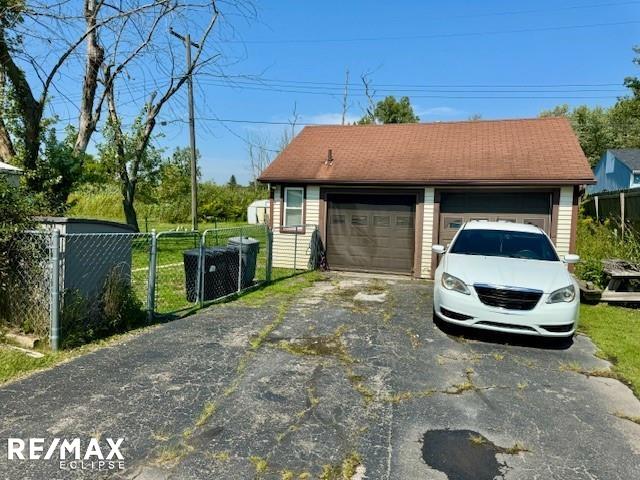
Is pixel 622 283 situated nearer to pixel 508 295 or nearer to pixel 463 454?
pixel 508 295

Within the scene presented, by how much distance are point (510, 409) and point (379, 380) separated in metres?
1.22

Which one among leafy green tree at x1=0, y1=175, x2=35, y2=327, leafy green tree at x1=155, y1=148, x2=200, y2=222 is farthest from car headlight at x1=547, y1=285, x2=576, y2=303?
leafy green tree at x1=155, y1=148, x2=200, y2=222

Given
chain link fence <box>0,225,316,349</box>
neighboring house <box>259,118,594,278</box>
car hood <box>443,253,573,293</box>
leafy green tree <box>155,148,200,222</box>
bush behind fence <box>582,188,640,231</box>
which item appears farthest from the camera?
leafy green tree <box>155,148,200,222</box>

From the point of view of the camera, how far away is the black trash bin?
7465 mm

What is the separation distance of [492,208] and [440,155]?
2228 mm

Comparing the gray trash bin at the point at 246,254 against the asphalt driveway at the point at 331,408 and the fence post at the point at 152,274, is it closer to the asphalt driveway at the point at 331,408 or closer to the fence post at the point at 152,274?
the fence post at the point at 152,274

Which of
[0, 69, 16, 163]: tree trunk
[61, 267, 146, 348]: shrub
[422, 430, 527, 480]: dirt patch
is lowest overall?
[422, 430, 527, 480]: dirt patch

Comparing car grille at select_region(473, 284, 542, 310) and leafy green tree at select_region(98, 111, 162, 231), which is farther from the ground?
leafy green tree at select_region(98, 111, 162, 231)

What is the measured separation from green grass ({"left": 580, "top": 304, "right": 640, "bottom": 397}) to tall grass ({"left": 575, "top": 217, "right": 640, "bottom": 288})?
43.3 inches

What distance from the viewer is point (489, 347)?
5.61m

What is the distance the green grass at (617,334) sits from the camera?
4.88 m

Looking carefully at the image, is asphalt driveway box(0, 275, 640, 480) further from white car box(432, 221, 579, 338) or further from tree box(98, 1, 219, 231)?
tree box(98, 1, 219, 231)

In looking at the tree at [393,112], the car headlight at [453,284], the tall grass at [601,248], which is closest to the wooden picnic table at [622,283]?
the tall grass at [601,248]

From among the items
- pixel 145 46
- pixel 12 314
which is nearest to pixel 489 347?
pixel 12 314
